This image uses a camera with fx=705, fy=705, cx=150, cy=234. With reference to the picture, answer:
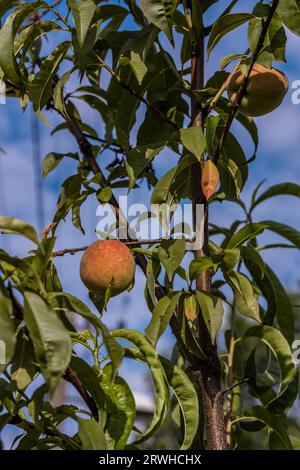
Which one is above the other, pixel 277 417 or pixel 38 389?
pixel 38 389

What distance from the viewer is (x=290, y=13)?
127 centimetres

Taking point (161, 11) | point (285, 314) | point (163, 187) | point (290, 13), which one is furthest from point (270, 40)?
point (285, 314)

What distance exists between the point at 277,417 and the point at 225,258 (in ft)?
1.25

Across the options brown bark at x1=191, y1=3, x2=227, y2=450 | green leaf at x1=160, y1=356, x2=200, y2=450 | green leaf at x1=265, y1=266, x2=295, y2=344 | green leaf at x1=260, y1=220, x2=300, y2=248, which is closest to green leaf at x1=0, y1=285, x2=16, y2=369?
green leaf at x1=160, y1=356, x2=200, y2=450

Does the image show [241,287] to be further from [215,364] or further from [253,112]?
[253,112]

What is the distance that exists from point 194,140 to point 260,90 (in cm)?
20

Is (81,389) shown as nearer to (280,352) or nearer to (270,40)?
(280,352)

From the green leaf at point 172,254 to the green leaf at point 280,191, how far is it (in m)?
0.51

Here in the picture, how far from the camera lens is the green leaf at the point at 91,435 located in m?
0.94

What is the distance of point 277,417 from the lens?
147 cm

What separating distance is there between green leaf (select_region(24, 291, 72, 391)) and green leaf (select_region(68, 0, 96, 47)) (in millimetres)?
625
